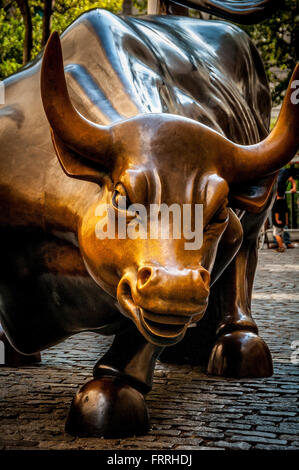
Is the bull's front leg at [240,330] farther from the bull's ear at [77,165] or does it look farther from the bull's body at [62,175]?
the bull's ear at [77,165]

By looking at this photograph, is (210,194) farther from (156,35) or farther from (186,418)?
(156,35)

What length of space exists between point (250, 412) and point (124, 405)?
38.4 inches

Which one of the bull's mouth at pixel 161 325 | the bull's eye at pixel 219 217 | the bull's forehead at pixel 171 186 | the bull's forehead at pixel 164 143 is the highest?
the bull's forehead at pixel 164 143

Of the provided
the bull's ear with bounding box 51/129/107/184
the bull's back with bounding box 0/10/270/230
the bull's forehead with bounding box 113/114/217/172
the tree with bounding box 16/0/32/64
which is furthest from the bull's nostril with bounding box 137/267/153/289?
the tree with bounding box 16/0/32/64

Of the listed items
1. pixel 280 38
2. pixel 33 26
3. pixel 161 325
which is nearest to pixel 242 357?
pixel 161 325

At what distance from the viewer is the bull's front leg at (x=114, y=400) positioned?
405cm

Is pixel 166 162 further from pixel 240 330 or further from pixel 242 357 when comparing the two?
pixel 240 330

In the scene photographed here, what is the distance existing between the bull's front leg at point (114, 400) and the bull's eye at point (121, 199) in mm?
1062

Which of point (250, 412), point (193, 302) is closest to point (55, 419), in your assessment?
point (250, 412)

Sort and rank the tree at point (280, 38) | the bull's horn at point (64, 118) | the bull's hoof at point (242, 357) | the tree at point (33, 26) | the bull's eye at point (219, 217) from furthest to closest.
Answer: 1. the tree at point (280, 38)
2. the tree at point (33, 26)
3. the bull's hoof at point (242, 357)
4. the bull's eye at point (219, 217)
5. the bull's horn at point (64, 118)

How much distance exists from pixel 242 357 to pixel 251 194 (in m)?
1.97

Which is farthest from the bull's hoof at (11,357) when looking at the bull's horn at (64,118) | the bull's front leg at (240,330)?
the bull's horn at (64,118)

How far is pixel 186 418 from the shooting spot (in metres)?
4.54
